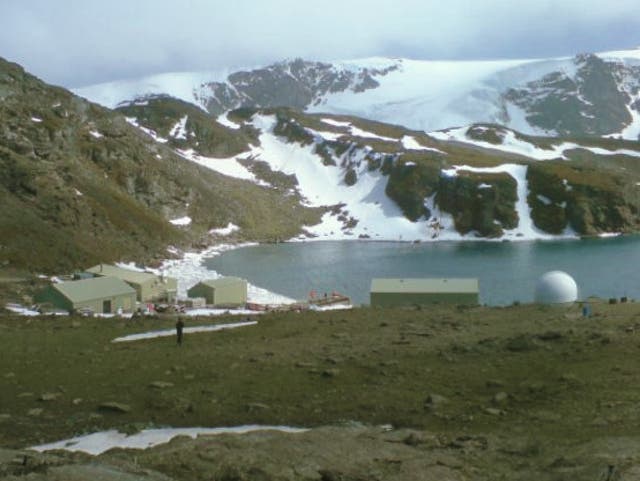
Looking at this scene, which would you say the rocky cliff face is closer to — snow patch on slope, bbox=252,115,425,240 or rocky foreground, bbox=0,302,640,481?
snow patch on slope, bbox=252,115,425,240

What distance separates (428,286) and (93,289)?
83.9 ft

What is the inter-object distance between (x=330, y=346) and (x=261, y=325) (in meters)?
8.61

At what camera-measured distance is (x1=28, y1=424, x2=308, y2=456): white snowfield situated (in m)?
16.2

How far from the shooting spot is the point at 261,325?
33.7m

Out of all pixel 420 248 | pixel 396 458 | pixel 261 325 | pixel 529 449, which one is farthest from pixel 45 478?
pixel 420 248

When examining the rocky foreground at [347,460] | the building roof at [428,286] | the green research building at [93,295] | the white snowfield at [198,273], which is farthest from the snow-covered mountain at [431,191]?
the rocky foreground at [347,460]

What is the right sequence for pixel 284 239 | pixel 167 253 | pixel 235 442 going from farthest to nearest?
pixel 284 239
pixel 167 253
pixel 235 442

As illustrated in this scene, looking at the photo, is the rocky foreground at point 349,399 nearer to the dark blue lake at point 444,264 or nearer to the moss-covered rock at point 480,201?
the dark blue lake at point 444,264

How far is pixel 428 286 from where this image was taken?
51.2 metres

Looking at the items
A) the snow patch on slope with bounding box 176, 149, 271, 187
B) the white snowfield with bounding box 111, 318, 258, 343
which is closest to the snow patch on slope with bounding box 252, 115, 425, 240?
the snow patch on slope with bounding box 176, 149, 271, 187

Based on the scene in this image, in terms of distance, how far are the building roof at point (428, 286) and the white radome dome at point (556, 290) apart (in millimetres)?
8820

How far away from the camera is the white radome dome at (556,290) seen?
132 ft

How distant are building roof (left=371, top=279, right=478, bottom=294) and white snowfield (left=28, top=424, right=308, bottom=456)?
114 feet

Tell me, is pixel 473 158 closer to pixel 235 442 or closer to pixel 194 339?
pixel 194 339
